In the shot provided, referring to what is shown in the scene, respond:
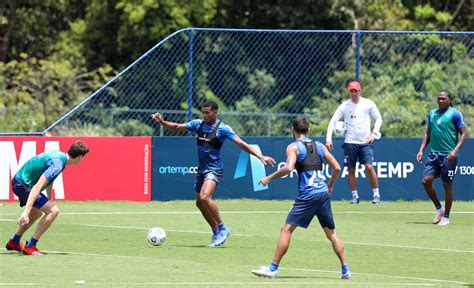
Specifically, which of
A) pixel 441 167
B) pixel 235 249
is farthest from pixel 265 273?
pixel 441 167

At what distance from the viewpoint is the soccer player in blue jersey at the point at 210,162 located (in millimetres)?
15148

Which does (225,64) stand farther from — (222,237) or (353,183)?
(222,237)

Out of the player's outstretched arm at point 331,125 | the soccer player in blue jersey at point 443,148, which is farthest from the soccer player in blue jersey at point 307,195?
the player's outstretched arm at point 331,125

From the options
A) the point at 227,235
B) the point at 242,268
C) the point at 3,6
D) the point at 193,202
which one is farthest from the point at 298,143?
the point at 3,6

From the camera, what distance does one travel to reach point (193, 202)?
70.8 ft

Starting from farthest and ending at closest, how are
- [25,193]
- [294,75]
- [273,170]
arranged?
[294,75] < [273,170] < [25,193]

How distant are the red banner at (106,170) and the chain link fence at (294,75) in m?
1.24

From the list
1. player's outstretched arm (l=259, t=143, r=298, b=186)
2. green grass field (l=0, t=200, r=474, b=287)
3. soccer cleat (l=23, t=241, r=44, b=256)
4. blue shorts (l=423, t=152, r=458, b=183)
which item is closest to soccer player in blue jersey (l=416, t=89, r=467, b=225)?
blue shorts (l=423, t=152, r=458, b=183)

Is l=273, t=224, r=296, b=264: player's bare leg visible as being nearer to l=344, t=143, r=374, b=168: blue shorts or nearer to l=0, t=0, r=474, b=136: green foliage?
l=344, t=143, r=374, b=168: blue shorts

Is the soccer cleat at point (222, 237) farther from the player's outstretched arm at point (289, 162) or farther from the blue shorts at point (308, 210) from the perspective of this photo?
the player's outstretched arm at point (289, 162)

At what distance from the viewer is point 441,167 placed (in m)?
18.0

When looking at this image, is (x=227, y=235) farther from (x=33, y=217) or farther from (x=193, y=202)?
(x=193, y=202)

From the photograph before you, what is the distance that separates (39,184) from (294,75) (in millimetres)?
11395

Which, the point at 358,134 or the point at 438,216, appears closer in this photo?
the point at 438,216
